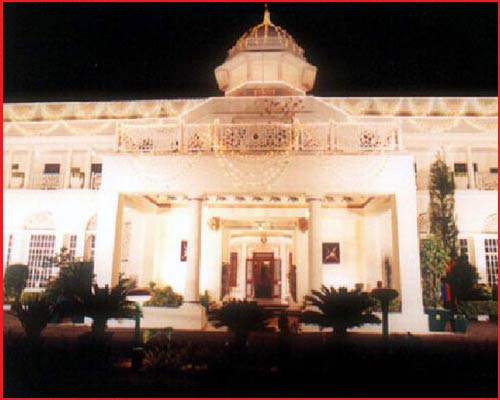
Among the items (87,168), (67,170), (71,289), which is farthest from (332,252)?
(67,170)

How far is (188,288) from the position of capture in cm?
1441

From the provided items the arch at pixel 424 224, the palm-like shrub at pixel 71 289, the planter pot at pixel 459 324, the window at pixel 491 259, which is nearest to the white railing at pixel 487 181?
the window at pixel 491 259

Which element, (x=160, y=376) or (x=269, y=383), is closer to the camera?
(x=269, y=383)

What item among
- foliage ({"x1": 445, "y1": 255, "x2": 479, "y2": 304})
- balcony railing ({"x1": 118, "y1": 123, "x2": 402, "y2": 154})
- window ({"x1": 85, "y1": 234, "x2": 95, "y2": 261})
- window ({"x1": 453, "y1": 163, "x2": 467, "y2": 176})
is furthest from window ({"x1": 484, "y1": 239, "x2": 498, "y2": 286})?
window ({"x1": 85, "y1": 234, "x2": 95, "y2": 261})

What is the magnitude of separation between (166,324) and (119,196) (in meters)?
4.52

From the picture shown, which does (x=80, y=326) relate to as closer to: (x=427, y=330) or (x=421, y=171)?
(x=427, y=330)

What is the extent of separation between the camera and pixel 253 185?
14.5m

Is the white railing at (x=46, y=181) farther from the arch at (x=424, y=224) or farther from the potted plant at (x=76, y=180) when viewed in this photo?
the arch at (x=424, y=224)

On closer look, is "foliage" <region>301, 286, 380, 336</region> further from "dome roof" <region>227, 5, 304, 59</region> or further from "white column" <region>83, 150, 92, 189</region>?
"white column" <region>83, 150, 92, 189</region>

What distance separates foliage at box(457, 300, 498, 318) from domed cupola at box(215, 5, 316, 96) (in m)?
11.8

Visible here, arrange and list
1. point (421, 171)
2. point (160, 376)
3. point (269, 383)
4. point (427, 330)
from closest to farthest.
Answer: point (269, 383), point (160, 376), point (427, 330), point (421, 171)

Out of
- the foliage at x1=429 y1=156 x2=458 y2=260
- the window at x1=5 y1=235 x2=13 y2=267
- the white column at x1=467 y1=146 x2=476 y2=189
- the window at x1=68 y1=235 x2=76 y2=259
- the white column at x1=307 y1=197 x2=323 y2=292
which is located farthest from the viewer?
the white column at x1=467 y1=146 x2=476 y2=189

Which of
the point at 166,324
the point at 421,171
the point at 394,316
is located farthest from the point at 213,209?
the point at 421,171

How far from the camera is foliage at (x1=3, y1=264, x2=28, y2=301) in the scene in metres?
18.5
